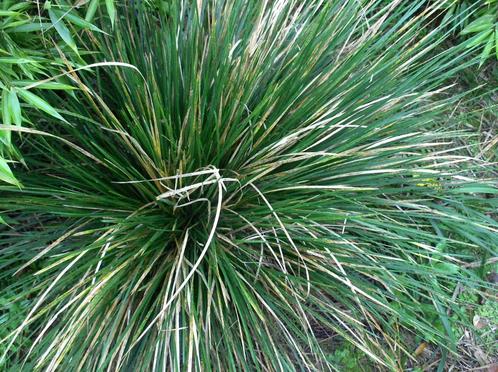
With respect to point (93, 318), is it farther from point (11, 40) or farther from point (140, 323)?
point (11, 40)

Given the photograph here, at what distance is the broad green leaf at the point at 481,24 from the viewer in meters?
1.90

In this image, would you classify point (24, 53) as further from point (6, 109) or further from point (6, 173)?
point (6, 173)

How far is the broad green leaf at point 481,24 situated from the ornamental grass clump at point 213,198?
392 mm

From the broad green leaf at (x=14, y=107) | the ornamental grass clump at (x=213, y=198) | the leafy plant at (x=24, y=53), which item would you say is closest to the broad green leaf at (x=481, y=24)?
the ornamental grass clump at (x=213, y=198)

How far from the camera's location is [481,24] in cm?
191

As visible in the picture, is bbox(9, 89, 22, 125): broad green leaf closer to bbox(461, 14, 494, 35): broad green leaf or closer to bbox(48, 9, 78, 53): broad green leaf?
bbox(48, 9, 78, 53): broad green leaf

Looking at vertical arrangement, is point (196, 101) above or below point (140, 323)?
above

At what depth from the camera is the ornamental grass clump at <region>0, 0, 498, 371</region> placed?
139 cm

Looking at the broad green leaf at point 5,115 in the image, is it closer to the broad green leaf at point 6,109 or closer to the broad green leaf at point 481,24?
the broad green leaf at point 6,109

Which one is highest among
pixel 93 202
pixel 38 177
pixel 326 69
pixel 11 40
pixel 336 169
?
pixel 11 40

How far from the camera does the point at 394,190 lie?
1528 millimetres

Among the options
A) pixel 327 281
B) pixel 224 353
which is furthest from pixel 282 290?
pixel 224 353

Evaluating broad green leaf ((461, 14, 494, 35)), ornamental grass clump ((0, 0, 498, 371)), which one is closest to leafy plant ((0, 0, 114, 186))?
ornamental grass clump ((0, 0, 498, 371))

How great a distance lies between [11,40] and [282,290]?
0.88m
